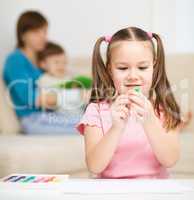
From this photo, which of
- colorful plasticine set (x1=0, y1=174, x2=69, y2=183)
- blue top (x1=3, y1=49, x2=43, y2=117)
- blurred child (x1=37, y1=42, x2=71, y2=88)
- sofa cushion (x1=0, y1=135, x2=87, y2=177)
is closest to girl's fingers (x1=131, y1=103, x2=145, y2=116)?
colorful plasticine set (x1=0, y1=174, x2=69, y2=183)

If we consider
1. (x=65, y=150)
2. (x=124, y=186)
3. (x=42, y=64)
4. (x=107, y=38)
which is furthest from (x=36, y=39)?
(x=124, y=186)

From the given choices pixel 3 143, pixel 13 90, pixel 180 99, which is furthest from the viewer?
pixel 13 90

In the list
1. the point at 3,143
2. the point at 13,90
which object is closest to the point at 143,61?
the point at 3,143

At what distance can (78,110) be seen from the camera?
2.19 feet

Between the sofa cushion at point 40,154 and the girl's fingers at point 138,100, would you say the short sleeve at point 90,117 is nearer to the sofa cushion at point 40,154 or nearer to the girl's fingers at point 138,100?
the girl's fingers at point 138,100

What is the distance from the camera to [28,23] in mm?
1146

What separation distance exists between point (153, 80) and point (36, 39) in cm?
74

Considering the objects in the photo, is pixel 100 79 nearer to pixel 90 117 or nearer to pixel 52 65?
pixel 90 117

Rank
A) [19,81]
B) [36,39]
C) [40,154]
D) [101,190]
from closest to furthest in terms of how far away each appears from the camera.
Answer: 1. [101,190]
2. [40,154]
3. [19,81]
4. [36,39]

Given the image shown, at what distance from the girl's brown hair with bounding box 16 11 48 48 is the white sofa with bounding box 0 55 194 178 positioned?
224mm

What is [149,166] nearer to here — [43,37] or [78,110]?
[78,110]

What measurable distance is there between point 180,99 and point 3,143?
1.28 feet

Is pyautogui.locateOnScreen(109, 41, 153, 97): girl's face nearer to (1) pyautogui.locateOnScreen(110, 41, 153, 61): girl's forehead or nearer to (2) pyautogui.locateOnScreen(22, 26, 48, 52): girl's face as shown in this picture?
(1) pyautogui.locateOnScreen(110, 41, 153, 61): girl's forehead

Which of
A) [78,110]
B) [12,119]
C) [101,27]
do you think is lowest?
[12,119]
